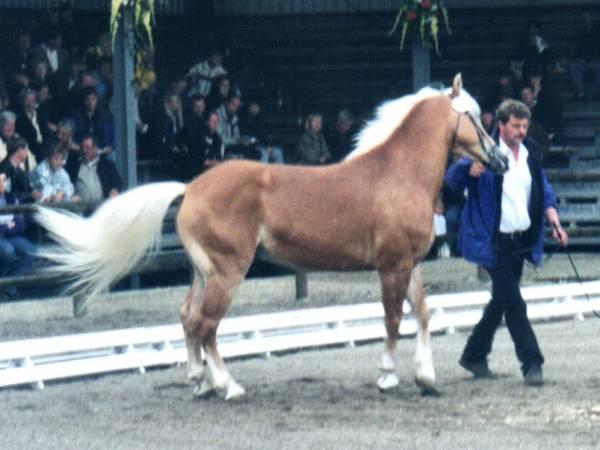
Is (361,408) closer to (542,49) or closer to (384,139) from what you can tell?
(384,139)

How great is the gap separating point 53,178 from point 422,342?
A: 647 cm

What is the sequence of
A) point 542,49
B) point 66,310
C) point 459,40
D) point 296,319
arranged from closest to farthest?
point 296,319
point 66,310
point 542,49
point 459,40

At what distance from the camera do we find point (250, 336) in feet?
43.7

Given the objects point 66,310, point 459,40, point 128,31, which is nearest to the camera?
point 66,310

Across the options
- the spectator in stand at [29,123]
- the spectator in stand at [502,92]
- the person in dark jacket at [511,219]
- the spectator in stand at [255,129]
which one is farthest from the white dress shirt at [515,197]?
the spectator in stand at [502,92]

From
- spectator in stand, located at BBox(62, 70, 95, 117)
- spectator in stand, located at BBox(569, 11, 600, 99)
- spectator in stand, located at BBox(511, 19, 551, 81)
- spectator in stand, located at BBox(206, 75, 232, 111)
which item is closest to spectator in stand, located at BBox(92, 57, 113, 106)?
spectator in stand, located at BBox(62, 70, 95, 117)

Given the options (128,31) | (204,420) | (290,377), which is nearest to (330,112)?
(128,31)

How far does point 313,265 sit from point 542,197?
1568mm

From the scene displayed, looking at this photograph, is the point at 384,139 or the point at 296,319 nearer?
the point at 384,139

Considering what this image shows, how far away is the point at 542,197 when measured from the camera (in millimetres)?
11312

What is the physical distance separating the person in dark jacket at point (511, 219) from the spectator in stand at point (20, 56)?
31.0ft

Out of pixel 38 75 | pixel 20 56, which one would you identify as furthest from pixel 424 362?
pixel 20 56

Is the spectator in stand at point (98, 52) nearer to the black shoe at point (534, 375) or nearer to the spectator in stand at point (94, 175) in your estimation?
the spectator in stand at point (94, 175)

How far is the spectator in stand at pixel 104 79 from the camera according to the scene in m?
Result: 20.1
